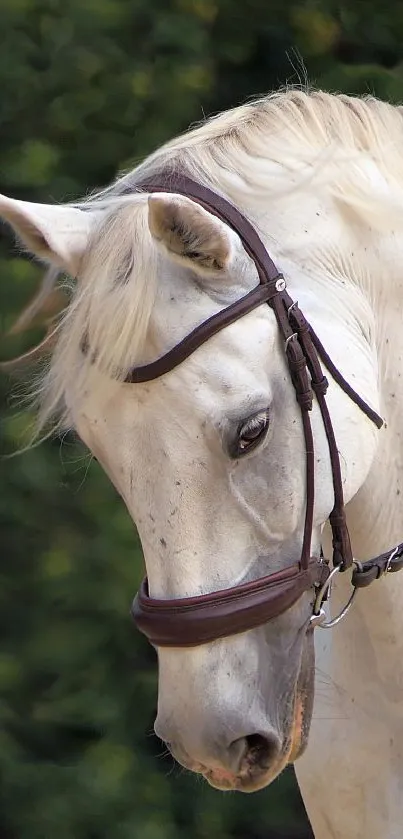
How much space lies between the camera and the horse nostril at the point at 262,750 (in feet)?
3.51

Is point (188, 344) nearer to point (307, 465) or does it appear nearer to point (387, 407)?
point (307, 465)

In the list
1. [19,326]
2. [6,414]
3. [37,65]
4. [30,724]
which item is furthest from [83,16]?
[30,724]

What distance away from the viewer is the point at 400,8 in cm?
228

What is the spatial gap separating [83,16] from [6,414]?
828mm

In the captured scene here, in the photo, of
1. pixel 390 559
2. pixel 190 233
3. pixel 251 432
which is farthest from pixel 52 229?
pixel 390 559

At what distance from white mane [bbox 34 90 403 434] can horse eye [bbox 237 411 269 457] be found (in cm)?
13

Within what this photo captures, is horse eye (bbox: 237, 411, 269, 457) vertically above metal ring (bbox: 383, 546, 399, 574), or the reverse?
horse eye (bbox: 237, 411, 269, 457)

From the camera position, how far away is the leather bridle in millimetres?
1030

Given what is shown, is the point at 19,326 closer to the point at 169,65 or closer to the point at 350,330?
the point at 350,330

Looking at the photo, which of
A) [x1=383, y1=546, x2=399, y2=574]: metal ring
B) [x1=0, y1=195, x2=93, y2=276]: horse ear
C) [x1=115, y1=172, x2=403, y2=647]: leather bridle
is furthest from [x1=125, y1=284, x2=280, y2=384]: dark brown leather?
[x1=383, y1=546, x2=399, y2=574]: metal ring

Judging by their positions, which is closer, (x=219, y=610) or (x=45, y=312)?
(x=219, y=610)

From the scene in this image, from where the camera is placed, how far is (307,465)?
1.08 metres

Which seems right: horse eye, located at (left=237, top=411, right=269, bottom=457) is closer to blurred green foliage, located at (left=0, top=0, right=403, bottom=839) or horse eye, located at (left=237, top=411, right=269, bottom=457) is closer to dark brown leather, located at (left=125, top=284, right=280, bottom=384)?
dark brown leather, located at (left=125, top=284, right=280, bottom=384)

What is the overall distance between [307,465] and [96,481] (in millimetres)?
1207
